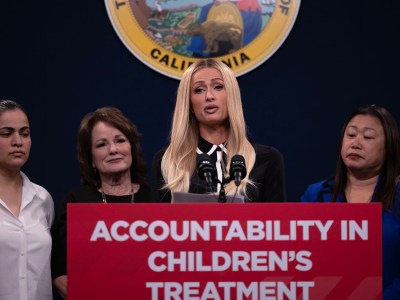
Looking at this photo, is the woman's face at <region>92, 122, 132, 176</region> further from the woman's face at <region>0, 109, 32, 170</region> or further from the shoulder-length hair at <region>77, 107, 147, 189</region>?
the woman's face at <region>0, 109, 32, 170</region>

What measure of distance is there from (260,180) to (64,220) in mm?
736

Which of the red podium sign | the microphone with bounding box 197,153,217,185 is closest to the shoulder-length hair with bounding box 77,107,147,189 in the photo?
the microphone with bounding box 197,153,217,185

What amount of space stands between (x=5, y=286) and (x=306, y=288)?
3.72ft

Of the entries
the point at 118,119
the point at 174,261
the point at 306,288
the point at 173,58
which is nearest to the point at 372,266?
the point at 306,288

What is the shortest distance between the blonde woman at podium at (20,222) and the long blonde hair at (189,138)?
49 centimetres

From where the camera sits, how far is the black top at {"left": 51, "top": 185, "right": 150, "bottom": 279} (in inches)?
96.7

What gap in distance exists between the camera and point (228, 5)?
342 centimetres

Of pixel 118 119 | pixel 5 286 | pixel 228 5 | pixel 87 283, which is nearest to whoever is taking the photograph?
pixel 87 283

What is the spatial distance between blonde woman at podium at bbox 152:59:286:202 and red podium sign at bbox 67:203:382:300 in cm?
70

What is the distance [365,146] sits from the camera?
96.4 inches

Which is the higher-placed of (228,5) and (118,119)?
(228,5)

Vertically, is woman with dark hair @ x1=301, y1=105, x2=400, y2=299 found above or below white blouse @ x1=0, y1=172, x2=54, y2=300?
above

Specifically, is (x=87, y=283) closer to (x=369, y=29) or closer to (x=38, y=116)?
(x=38, y=116)

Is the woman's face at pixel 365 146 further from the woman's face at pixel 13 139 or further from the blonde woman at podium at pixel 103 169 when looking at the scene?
the woman's face at pixel 13 139
